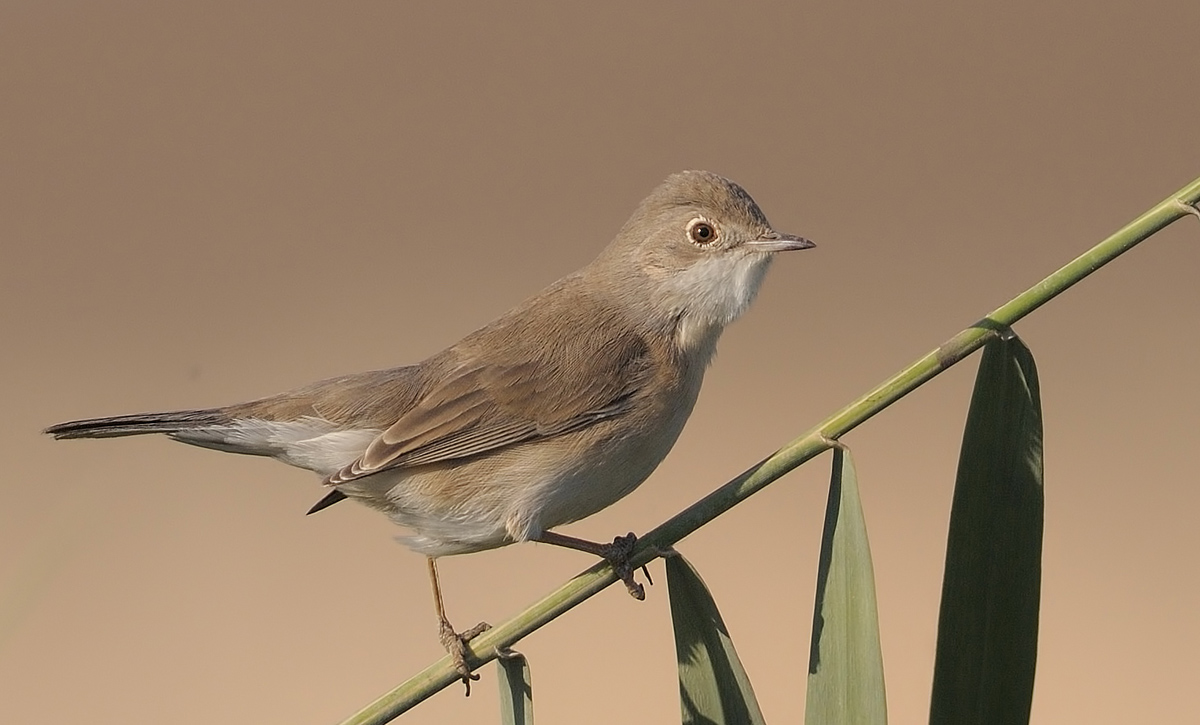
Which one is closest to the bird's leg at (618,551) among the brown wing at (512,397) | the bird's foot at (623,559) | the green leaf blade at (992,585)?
the bird's foot at (623,559)

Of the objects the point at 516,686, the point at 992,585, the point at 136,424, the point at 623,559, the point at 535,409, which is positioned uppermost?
the point at 535,409

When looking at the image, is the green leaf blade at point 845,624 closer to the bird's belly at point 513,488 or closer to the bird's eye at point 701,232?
the bird's belly at point 513,488

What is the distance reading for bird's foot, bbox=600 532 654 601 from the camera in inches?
78.2

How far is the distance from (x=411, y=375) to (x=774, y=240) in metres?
0.82

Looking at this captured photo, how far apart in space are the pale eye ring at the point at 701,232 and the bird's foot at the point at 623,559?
81cm

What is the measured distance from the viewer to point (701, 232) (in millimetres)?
2752

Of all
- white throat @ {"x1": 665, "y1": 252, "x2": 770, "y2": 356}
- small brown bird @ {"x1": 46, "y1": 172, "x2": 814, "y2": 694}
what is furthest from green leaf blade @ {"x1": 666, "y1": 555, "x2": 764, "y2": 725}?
white throat @ {"x1": 665, "y1": 252, "x2": 770, "y2": 356}

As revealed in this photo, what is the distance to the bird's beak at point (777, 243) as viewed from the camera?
261 cm

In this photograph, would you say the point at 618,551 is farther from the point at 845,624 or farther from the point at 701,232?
the point at 701,232

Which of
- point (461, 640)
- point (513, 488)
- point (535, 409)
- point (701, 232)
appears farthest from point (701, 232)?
point (461, 640)

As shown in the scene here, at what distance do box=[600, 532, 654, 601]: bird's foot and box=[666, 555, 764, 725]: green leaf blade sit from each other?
9.9 inches

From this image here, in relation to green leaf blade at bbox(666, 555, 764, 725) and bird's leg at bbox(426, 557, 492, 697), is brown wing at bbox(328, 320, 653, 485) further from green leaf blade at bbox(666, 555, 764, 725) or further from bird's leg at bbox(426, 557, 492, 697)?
green leaf blade at bbox(666, 555, 764, 725)

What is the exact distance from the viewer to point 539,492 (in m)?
2.39

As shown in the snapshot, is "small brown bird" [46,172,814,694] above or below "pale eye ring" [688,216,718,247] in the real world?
below
